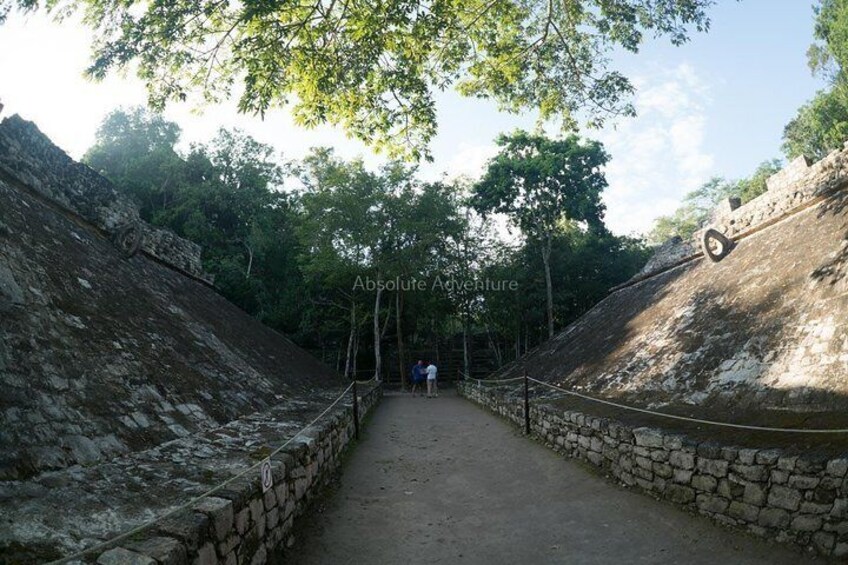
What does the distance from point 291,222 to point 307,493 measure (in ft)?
73.2

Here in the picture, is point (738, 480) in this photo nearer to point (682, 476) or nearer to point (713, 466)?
point (713, 466)

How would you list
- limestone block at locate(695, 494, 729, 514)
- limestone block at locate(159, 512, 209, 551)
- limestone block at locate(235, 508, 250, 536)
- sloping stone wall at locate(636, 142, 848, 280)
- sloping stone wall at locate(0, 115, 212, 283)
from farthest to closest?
1. sloping stone wall at locate(636, 142, 848, 280)
2. sloping stone wall at locate(0, 115, 212, 283)
3. limestone block at locate(695, 494, 729, 514)
4. limestone block at locate(235, 508, 250, 536)
5. limestone block at locate(159, 512, 209, 551)

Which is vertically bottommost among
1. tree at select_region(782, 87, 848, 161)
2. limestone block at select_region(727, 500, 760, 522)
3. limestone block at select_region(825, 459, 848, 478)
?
limestone block at select_region(727, 500, 760, 522)

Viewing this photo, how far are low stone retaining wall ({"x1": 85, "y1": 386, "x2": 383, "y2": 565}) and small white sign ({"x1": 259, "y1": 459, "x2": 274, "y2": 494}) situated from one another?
6cm

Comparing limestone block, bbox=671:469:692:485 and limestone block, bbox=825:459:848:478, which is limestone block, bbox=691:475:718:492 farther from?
limestone block, bbox=825:459:848:478

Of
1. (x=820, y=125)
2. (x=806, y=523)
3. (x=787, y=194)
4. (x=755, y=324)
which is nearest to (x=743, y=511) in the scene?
(x=806, y=523)

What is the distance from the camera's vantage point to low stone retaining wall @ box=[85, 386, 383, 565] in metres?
2.43

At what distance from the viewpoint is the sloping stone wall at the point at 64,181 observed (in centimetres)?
730

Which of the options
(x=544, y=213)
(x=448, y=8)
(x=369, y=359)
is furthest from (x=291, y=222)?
(x=448, y=8)

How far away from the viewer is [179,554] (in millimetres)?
2492

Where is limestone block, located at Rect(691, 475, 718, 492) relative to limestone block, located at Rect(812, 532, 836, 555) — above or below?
above

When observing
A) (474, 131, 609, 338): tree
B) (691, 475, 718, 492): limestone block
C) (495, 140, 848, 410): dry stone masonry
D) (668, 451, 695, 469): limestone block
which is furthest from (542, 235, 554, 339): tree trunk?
(691, 475, 718, 492): limestone block

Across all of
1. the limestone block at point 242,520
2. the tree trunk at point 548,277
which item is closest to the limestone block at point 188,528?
the limestone block at point 242,520

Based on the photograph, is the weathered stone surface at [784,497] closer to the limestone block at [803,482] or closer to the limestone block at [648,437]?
the limestone block at [803,482]
